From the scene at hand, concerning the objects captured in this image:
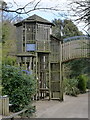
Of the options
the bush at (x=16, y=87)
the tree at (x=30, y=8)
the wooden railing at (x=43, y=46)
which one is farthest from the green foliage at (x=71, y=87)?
the tree at (x=30, y=8)

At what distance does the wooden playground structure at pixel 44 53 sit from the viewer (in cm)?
829

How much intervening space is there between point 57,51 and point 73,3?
678 centimetres

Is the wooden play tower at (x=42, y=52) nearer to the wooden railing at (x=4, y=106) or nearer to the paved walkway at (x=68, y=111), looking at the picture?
the paved walkway at (x=68, y=111)

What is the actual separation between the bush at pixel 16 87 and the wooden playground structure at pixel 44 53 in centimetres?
321

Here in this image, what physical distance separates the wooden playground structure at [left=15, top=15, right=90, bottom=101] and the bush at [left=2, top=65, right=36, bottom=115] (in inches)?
126

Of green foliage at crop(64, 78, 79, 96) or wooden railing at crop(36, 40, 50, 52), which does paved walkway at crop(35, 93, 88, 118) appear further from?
green foliage at crop(64, 78, 79, 96)

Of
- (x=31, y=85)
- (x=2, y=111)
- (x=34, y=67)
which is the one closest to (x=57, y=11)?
(x=2, y=111)

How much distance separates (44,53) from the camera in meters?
8.38

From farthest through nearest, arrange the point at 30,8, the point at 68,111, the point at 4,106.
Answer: the point at 4,106 → the point at 68,111 → the point at 30,8

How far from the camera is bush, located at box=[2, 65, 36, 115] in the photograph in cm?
479

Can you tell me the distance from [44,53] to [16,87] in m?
3.67

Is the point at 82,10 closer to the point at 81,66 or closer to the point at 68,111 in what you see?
the point at 81,66

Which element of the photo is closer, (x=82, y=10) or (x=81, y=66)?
(x=82, y=10)

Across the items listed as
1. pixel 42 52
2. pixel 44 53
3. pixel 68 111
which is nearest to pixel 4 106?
pixel 68 111
